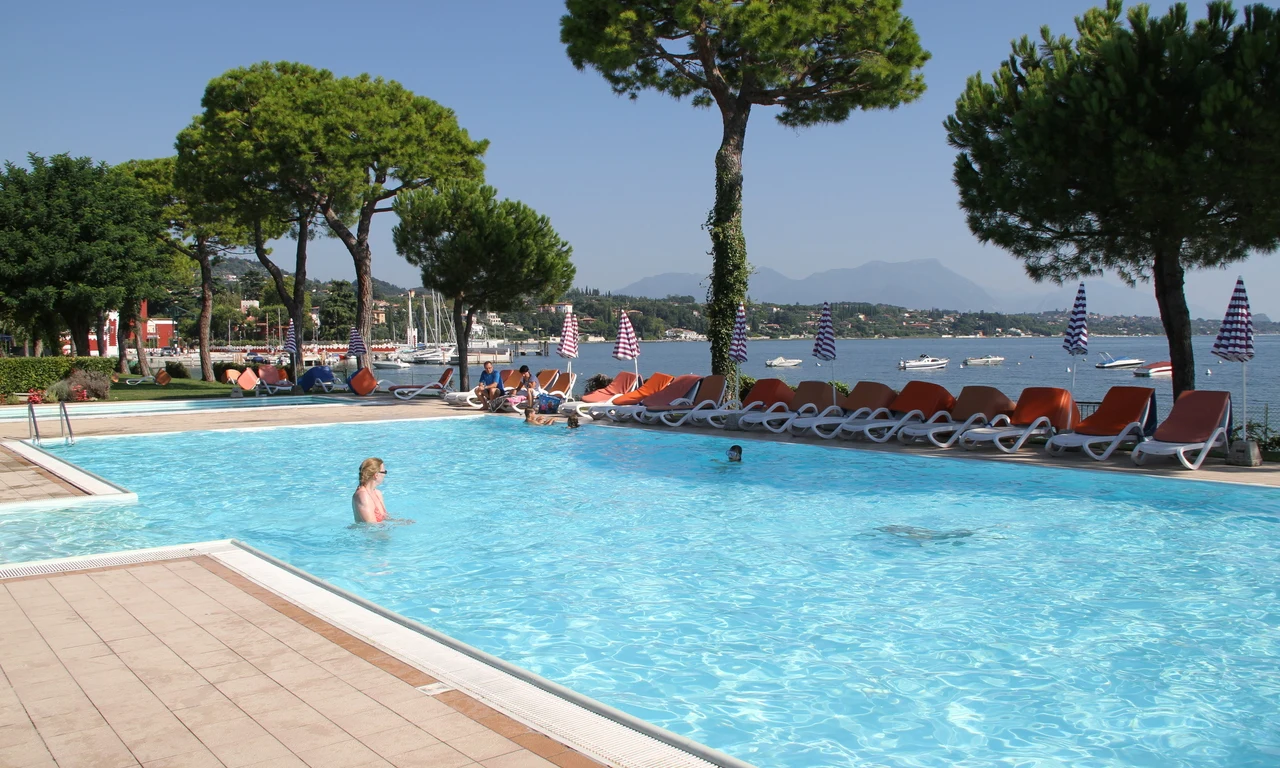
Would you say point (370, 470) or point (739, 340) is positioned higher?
point (739, 340)

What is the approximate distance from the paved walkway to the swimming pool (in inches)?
688

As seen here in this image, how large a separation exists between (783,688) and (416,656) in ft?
6.90

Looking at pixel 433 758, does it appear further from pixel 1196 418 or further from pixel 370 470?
pixel 1196 418

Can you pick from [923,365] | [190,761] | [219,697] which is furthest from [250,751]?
[923,365]

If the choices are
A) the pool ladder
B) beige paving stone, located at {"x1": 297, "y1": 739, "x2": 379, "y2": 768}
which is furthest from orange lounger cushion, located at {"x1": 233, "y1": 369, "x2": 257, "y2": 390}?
beige paving stone, located at {"x1": 297, "y1": 739, "x2": 379, "y2": 768}

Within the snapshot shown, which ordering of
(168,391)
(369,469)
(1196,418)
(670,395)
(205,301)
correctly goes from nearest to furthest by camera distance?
(369,469) < (1196,418) < (670,395) < (168,391) < (205,301)

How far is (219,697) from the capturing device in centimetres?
405

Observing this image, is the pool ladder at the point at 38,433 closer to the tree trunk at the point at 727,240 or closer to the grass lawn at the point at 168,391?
the grass lawn at the point at 168,391

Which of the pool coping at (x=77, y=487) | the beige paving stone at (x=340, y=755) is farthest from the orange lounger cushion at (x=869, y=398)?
the beige paving stone at (x=340, y=755)

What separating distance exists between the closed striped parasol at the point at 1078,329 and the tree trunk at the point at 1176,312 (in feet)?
3.34

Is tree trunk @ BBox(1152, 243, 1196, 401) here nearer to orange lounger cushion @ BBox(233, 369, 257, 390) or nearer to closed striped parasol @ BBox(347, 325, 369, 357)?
closed striped parasol @ BBox(347, 325, 369, 357)

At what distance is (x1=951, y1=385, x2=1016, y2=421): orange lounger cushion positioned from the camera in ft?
Answer: 45.9

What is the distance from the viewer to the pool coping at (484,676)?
349cm

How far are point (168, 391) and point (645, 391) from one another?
17.7 m
